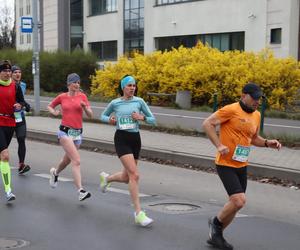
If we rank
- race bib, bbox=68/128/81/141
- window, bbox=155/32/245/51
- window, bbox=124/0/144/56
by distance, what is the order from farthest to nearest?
window, bbox=124/0/144/56
window, bbox=155/32/245/51
race bib, bbox=68/128/81/141

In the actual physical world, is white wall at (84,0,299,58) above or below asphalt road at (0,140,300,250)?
above

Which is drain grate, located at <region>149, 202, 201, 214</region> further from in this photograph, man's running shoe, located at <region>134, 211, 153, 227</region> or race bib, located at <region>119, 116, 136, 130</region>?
race bib, located at <region>119, 116, 136, 130</region>

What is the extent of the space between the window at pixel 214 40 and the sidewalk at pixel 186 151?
22895 mm

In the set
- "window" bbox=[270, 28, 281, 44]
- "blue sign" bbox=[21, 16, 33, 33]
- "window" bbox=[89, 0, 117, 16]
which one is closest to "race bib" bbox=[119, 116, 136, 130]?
"blue sign" bbox=[21, 16, 33, 33]

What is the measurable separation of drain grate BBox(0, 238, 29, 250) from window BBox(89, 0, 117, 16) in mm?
46709

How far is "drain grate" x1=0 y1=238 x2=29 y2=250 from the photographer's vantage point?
552 cm

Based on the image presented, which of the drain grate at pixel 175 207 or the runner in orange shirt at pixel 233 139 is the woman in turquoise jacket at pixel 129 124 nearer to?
the drain grate at pixel 175 207

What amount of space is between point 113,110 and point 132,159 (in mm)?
668

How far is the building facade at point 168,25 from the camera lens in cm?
3341

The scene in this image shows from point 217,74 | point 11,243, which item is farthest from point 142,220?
point 217,74

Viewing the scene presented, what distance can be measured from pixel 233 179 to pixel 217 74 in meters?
18.5

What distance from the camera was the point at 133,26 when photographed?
48.0 meters

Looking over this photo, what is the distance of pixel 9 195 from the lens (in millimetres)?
7516

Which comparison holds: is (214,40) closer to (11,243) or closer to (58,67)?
(58,67)
